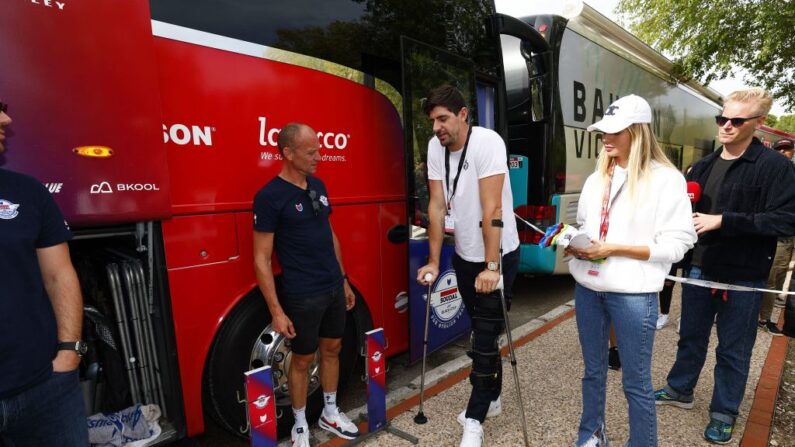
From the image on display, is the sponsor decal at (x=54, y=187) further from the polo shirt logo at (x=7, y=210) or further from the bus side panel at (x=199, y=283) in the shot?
the bus side panel at (x=199, y=283)

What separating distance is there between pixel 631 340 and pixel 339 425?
1756 mm

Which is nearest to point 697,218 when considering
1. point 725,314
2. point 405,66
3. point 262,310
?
point 725,314

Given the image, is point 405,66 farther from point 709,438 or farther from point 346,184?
point 709,438

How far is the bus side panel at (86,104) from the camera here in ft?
5.30

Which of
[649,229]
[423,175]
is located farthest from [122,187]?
[649,229]

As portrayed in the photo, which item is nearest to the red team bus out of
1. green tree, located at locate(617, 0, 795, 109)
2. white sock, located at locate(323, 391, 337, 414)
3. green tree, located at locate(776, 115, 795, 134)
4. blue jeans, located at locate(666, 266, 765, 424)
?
white sock, located at locate(323, 391, 337, 414)

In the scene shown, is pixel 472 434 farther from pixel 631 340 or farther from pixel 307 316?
pixel 307 316

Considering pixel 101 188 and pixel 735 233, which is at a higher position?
pixel 101 188

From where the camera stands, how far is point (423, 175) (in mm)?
3250

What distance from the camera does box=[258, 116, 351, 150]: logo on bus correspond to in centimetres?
243

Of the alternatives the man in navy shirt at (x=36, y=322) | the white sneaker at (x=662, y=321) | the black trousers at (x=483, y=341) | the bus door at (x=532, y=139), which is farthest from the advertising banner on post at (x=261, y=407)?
the white sneaker at (x=662, y=321)

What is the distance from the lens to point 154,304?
2215 mm

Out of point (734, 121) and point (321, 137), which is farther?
point (321, 137)

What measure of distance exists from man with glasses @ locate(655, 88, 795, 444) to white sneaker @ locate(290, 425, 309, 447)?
2403 millimetres
